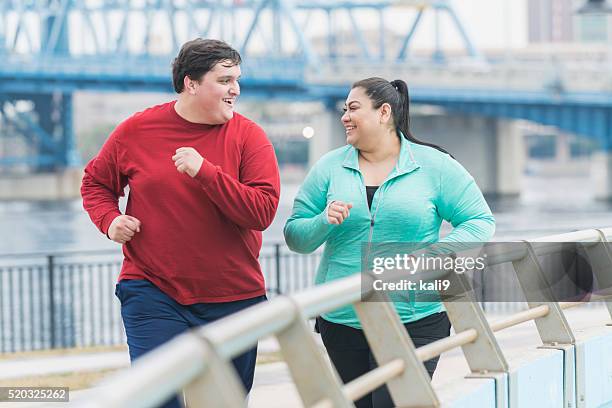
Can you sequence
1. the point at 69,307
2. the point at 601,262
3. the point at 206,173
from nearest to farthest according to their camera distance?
the point at 206,173 < the point at 601,262 < the point at 69,307

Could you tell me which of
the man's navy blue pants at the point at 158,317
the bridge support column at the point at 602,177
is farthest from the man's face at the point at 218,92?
the bridge support column at the point at 602,177

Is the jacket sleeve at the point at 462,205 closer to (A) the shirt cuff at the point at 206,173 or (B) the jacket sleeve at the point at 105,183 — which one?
(A) the shirt cuff at the point at 206,173

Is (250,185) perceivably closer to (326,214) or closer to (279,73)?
(326,214)

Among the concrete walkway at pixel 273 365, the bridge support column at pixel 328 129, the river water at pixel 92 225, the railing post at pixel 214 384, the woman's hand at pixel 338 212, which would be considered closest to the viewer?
the railing post at pixel 214 384

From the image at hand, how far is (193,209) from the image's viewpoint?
4.40 m

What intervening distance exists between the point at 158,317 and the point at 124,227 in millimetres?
319

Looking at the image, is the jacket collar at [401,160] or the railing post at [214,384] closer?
the railing post at [214,384]

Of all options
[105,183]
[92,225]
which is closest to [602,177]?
[92,225]

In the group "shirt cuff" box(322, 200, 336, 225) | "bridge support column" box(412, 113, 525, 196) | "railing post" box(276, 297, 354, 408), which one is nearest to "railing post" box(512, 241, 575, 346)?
"shirt cuff" box(322, 200, 336, 225)

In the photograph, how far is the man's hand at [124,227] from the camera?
14.4 feet

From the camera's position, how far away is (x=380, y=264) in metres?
4.54

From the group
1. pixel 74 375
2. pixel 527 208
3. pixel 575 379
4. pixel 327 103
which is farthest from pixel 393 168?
pixel 327 103

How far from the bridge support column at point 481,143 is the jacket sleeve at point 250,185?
62024 mm

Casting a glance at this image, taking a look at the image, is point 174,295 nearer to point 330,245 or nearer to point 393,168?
point 330,245
